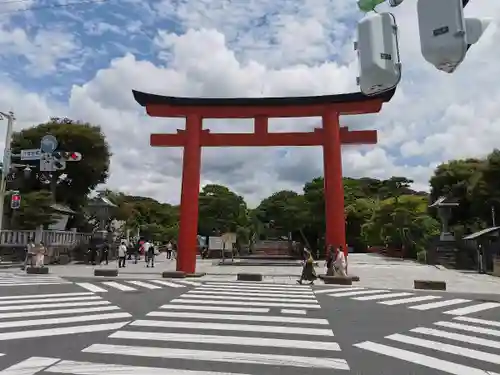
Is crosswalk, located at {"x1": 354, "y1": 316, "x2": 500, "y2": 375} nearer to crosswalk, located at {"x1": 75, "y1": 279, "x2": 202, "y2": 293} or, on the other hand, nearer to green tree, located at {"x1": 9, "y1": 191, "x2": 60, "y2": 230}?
crosswalk, located at {"x1": 75, "y1": 279, "x2": 202, "y2": 293}

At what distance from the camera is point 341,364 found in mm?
5609

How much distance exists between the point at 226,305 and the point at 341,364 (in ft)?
18.3

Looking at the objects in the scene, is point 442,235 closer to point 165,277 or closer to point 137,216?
point 165,277

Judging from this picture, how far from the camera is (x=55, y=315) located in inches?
355

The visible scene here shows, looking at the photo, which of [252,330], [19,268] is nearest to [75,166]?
[19,268]

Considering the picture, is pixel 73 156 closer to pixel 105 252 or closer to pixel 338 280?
pixel 338 280

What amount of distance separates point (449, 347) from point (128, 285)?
11.2 meters

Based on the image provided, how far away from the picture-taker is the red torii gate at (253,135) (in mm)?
19672

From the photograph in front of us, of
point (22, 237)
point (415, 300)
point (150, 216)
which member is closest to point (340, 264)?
point (415, 300)

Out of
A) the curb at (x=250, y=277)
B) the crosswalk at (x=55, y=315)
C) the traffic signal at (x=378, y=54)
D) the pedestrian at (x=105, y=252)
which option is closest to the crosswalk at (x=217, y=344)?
the crosswalk at (x=55, y=315)

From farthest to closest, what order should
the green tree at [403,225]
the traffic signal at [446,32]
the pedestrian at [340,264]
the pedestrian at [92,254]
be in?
the green tree at [403,225], the pedestrian at [92,254], the pedestrian at [340,264], the traffic signal at [446,32]

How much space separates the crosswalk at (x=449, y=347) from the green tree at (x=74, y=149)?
29450 mm

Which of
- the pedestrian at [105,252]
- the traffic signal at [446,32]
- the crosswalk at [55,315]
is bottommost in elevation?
the crosswalk at [55,315]

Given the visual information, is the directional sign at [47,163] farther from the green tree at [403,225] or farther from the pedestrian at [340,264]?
the green tree at [403,225]
